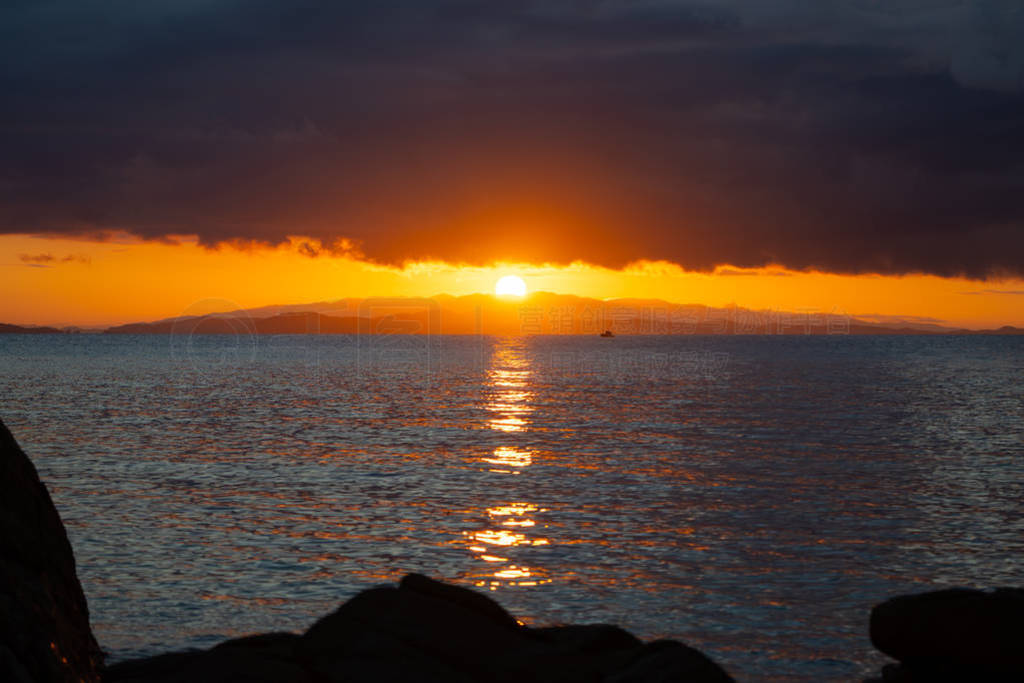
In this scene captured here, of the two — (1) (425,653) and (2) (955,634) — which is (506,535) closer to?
(1) (425,653)

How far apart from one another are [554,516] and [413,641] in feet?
49.1

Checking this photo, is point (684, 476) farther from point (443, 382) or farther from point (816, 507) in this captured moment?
point (443, 382)

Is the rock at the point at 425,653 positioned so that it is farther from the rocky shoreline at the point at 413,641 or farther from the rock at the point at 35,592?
the rock at the point at 35,592

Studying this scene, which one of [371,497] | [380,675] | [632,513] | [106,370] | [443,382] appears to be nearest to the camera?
[380,675]

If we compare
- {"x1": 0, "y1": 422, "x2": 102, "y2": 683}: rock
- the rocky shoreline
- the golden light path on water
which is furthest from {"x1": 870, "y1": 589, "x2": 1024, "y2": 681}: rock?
{"x1": 0, "y1": 422, "x2": 102, "y2": 683}: rock

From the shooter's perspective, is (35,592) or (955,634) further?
(955,634)

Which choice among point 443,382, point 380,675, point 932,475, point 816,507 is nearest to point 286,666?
point 380,675

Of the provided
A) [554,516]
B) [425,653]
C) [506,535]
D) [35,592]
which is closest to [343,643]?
[425,653]

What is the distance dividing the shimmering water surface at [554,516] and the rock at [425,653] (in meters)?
3.27

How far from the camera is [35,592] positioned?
1202 cm

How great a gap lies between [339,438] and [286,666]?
114 ft

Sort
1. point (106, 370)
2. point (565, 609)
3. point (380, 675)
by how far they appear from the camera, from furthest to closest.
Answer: point (106, 370) < point (565, 609) < point (380, 675)

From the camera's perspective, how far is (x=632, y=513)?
27.3m

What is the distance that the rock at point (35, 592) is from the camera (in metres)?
10.8
